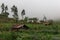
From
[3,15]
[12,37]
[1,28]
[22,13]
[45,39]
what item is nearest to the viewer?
[45,39]

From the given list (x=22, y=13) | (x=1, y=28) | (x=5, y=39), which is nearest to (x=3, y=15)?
(x=22, y=13)

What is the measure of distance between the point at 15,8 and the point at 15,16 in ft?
6.49

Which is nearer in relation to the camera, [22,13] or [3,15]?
[3,15]

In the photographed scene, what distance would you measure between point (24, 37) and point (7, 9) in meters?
39.3

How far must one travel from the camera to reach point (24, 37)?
53.9ft

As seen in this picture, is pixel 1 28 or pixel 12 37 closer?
pixel 12 37

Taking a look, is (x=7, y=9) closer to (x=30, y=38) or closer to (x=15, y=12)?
(x=15, y=12)

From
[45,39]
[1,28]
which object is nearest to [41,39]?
[45,39]

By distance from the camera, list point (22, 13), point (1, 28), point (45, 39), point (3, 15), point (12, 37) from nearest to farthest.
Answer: point (45, 39) < point (12, 37) < point (1, 28) < point (3, 15) < point (22, 13)

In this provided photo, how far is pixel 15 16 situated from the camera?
53844 millimetres

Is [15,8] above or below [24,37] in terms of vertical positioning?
above

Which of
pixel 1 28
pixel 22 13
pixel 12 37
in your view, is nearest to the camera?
pixel 12 37

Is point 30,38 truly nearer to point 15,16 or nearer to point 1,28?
point 1,28

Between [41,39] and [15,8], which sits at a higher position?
[15,8]
